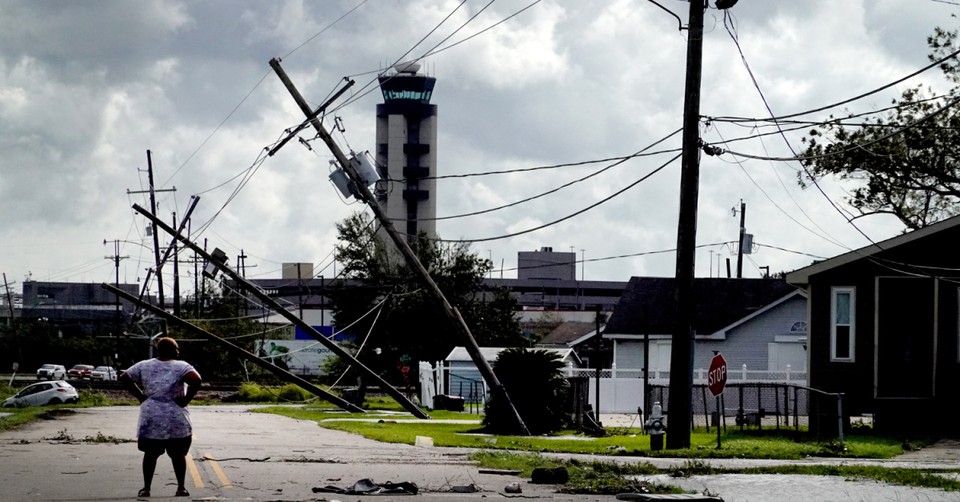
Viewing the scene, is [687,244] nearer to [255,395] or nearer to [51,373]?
[255,395]

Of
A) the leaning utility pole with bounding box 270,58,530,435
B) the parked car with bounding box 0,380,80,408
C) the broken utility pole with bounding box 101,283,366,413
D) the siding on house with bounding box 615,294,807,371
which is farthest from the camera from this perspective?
the parked car with bounding box 0,380,80,408

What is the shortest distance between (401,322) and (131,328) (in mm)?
29156

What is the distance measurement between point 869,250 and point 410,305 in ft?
137

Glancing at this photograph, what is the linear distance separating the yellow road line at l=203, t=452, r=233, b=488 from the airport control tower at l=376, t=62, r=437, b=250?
129 meters

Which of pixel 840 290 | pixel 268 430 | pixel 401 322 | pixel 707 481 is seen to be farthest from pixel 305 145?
pixel 401 322

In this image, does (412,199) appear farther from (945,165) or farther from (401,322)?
(945,165)

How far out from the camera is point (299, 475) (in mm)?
15828

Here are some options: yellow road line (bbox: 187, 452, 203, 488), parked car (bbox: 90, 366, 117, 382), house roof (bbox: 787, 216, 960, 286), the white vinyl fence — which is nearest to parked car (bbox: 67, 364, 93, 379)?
parked car (bbox: 90, 366, 117, 382)

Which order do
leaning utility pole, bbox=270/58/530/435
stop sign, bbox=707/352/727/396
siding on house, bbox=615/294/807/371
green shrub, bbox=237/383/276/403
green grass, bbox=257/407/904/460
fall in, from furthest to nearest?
1. green shrub, bbox=237/383/276/403
2. siding on house, bbox=615/294/807/371
3. leaning utility pole, bbox=270/58/530/435
4. stop sign, bbox=707/352/727/396
5. green grass, bbox=257/407/904/460

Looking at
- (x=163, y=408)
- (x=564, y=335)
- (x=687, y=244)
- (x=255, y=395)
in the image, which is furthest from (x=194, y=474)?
(x=564, y=335)

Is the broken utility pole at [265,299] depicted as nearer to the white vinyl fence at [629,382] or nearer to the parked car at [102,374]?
the white vinyl fence at [629,382]

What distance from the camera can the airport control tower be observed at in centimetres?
14850

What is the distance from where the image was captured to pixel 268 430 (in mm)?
30969

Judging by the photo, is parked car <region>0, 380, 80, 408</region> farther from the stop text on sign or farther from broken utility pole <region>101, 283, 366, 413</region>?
the stop text on sign
